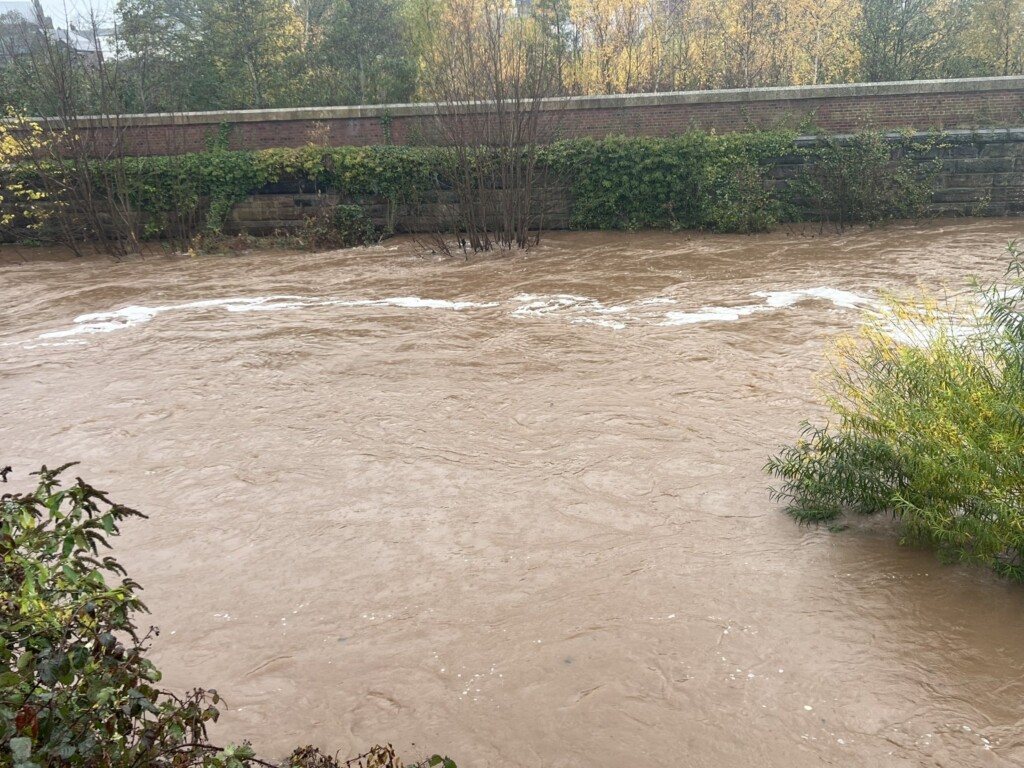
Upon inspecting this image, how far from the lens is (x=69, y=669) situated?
72.0 inches

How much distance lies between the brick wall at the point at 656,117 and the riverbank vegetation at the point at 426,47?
6.34 ft

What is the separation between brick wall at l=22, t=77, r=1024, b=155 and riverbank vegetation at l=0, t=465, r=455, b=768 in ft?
46.8

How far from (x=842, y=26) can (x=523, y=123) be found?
12.9 metres

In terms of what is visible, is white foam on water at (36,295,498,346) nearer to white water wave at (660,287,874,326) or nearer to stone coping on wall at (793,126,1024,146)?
white water wave at (660,287,874,326)

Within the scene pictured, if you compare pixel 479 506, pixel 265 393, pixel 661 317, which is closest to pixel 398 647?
pixel 479 506

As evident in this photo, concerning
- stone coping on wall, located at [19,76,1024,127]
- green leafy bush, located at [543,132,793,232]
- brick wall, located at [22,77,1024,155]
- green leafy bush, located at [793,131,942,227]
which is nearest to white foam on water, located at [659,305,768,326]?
green leafy bush, located at [543,132,793,232]

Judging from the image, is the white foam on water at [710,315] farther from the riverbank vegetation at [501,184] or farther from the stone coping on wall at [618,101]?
the stone coping on wall at [618,101]

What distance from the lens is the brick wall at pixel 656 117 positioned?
16328 mm

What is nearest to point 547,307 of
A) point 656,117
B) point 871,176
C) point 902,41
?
point 656,117

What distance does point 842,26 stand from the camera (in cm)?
2334

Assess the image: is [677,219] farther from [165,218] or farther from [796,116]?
[165,218]

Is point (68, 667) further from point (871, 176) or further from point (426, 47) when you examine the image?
point (426, 47)

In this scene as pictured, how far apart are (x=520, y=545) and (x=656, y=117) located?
14084 millimetres

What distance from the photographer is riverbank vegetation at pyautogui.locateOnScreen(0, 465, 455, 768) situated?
1.77 metres
